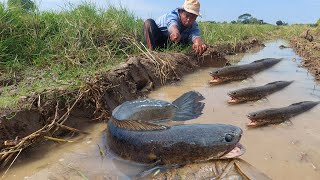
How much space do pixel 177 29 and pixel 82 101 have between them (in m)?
3.32

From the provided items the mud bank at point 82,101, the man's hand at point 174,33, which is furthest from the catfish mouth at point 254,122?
the man's hand at point 174,33

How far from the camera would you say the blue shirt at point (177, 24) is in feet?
23.1

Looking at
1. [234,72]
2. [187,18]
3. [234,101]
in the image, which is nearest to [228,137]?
[234,101]

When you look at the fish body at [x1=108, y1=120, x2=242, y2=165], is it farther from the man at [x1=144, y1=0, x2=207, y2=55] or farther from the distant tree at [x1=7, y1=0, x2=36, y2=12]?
the distant tree at [x1=7, y1=0, x2=36, y2=12]

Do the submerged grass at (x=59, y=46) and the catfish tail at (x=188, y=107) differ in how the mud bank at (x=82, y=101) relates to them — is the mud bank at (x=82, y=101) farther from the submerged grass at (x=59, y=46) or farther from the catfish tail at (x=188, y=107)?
the catfish tail at (x=188, y=107)

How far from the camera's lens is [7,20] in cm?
571

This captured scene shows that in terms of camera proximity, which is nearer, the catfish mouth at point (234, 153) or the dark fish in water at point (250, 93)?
the catfish mouth at point (234, 153)

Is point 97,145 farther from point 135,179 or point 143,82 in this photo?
point 143,82

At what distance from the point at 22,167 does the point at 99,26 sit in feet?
12.6

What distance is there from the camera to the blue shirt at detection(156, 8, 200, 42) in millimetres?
7045

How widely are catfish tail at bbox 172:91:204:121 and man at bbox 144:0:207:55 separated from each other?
253 centimetres

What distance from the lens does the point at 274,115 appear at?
3.97 meters

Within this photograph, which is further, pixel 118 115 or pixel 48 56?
pixel 48 56

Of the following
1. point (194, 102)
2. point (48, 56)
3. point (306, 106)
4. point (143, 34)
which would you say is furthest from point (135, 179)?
point (143, 34)
